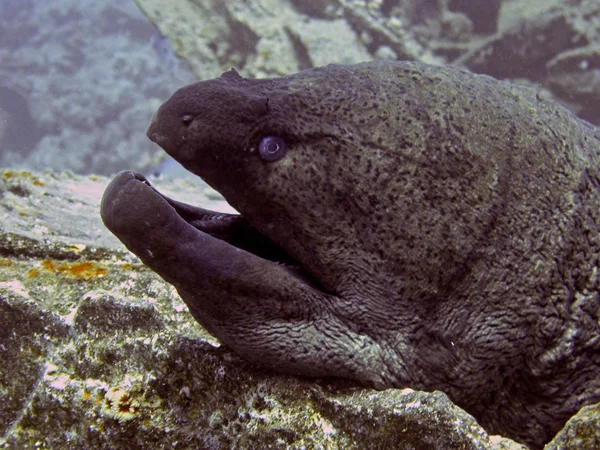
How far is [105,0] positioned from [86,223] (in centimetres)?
3360

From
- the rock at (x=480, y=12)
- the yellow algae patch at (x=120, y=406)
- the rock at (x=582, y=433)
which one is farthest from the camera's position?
the rock at (x=480, y=12)

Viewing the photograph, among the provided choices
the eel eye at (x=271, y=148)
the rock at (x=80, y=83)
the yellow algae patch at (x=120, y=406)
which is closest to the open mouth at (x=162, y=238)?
the eel eye at (x=271, y=148)

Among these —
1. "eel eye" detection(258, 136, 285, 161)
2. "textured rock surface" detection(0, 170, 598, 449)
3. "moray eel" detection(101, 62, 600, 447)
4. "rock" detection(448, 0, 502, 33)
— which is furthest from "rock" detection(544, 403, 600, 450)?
"rock" detection(448, 0, 502, 33)

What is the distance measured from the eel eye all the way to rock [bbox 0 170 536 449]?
0.86 meters

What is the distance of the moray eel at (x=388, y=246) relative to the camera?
1755mm

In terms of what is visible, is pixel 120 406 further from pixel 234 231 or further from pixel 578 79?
pixel 578 79

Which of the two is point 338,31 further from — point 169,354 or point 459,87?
point 169,354

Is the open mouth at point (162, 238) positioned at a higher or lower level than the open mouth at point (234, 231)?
higher

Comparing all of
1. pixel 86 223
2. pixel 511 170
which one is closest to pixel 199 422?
pixel 511 170

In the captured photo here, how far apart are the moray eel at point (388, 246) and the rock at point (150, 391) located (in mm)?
140

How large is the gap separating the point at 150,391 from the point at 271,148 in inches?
45.9

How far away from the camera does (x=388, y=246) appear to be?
1.79 metres

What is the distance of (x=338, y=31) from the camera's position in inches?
364

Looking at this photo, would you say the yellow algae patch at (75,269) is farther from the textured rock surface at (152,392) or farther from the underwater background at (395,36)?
the underwater background at (395,36)
